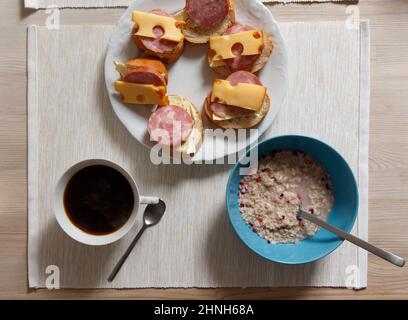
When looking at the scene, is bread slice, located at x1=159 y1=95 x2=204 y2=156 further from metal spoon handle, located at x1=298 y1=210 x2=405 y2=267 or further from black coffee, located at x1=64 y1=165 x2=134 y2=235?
metal spoon handle, located at x1=298 y1=210 x2=405 y2=267

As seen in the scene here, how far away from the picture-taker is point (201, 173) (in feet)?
3.60

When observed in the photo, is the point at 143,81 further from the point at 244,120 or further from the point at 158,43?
the point at 244,120

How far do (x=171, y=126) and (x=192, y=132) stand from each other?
5 cm

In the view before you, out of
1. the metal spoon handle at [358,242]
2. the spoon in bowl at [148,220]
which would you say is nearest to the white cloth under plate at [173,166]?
the spoon in bowl at [148,220]

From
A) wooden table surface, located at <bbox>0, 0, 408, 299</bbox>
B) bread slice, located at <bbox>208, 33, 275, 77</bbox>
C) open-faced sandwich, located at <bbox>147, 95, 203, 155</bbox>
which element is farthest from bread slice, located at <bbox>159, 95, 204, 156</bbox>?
wooden table surface, located at <bbox>0, 0, 408, 299</bbox>

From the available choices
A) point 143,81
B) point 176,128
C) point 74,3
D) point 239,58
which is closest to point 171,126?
point 176,128

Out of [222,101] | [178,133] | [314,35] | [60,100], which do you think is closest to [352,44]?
[314,35]

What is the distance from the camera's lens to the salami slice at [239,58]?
1040mm

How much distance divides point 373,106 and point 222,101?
0.39 metres

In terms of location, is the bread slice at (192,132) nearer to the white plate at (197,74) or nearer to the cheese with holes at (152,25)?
the white plate at (197,74)

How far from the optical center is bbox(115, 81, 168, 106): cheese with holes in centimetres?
103

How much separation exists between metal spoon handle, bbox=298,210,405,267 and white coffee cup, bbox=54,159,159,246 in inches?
13.9

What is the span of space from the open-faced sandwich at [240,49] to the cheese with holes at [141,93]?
0.14 metres

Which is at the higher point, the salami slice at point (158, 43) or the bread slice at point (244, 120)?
the salami slice at point (158, 43)
